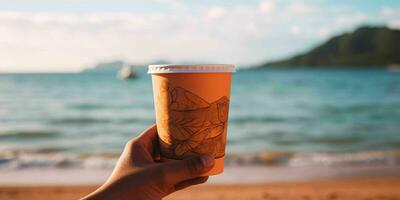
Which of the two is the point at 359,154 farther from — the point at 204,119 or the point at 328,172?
the point at 204,119

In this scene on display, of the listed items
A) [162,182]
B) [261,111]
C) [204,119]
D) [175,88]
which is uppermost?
[175,88]

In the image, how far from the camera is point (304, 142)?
10.9 metres

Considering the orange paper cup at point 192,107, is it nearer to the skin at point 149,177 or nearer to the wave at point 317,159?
the skin at point 149,177

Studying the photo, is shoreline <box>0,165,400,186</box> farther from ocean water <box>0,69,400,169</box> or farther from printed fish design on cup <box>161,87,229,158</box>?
printed fish design on cup <box>161,87,229,158</box>

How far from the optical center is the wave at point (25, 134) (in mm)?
11992

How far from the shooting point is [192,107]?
209 cm

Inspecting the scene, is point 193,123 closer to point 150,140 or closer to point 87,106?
point 150,140

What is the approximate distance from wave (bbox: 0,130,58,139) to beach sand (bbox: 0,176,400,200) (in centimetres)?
591

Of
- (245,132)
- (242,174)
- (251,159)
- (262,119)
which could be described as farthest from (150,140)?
(262,119)

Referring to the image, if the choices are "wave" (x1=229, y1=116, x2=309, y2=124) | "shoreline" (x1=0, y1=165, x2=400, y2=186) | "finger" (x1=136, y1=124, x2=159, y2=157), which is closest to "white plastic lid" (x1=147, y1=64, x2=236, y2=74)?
"finger" (x1=136, y1=124, x2=159, y2=157)

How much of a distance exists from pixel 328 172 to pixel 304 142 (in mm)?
3510

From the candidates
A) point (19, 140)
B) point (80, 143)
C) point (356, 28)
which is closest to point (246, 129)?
point (80, 143)

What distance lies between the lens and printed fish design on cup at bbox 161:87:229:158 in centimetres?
209

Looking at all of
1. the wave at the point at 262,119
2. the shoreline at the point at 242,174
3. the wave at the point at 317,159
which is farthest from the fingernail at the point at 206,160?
the wave at the point at 262,119
